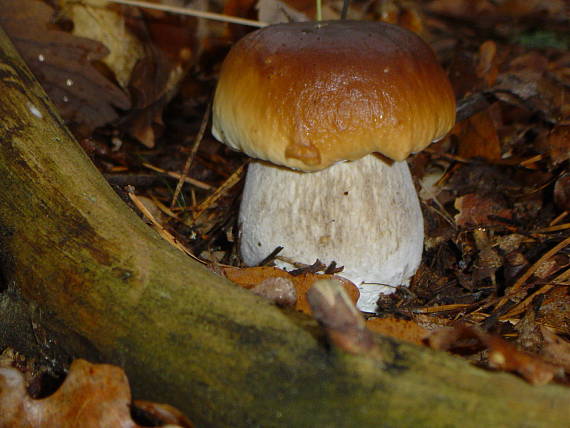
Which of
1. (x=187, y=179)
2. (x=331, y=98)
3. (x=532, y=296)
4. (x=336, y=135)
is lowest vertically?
(x=187, y=179)

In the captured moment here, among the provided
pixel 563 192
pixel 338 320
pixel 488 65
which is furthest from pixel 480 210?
pixel 338 320

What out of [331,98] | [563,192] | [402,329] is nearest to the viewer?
[402,329]

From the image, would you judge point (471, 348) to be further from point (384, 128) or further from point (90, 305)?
point (90, 305)

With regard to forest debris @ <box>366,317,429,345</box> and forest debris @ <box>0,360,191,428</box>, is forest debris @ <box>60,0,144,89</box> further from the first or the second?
forest debris @ <box>366,317,429,345</box>

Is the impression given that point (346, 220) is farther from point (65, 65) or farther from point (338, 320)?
point (65, 65)

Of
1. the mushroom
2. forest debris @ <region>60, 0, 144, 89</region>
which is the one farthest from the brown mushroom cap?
forest debris @ <region>60, 0, 144, 89</region>

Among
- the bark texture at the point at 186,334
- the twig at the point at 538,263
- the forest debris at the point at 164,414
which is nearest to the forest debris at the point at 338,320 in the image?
the bark texture at the point at 186,334
